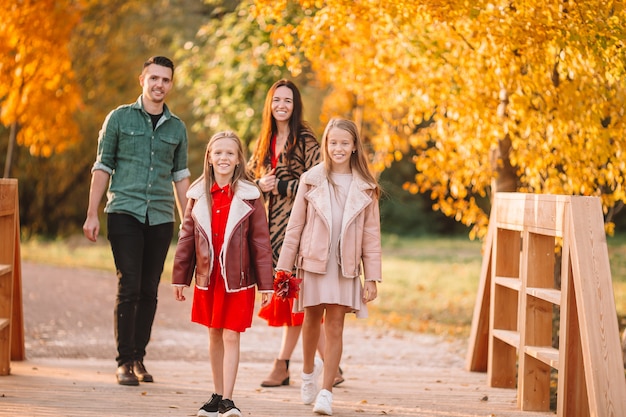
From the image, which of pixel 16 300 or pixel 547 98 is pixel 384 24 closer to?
pixel 547 98

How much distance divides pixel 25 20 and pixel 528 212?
8.84 meters

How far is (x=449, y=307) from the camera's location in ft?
42.4

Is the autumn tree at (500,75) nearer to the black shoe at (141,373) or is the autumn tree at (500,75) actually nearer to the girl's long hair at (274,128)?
the girl's long hair at (274,128)

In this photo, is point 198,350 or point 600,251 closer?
point 600,251

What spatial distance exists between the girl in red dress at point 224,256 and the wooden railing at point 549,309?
1.51m

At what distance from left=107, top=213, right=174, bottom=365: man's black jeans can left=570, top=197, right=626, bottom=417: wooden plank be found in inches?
104

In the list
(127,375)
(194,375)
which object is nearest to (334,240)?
(127,375)

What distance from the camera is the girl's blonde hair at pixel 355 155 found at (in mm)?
4918

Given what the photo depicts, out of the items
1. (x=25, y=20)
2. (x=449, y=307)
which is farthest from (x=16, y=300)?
(x=449, y=307)

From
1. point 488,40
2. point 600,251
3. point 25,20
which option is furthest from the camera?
point 25,20

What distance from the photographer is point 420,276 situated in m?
16.6

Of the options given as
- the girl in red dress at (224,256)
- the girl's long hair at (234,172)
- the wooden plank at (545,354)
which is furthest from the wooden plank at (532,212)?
the girl's long hair at (234,172)

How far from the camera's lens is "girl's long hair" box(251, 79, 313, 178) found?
5.73 m

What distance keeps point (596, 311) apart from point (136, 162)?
294cm
